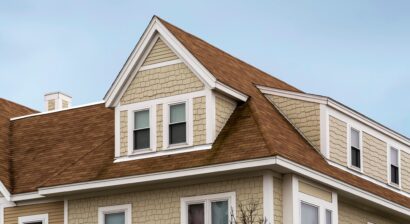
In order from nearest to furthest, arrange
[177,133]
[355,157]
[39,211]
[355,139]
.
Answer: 1. [177,133]
2. [39,211]
3. [355,157]
4. [355,139]

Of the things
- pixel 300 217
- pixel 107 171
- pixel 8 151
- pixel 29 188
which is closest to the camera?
pixel 300 217

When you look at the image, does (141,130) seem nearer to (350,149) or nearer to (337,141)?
(337,141)

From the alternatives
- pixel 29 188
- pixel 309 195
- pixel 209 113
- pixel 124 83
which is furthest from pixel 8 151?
pixel 309 195

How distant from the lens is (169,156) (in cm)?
3741

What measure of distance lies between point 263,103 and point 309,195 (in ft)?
14.6

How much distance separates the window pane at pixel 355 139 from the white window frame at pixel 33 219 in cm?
1125

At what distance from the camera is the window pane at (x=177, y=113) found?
3803 cm

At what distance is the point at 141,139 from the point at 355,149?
8.00 m

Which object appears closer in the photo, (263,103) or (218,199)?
(218,199)

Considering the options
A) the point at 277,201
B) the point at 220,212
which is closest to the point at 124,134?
the point at 220,212

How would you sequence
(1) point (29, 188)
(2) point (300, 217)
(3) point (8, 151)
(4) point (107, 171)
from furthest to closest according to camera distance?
1. (3) point (8, 151)
2. (1) point (29, 188)
3. (4) point (107, 171)
4. (2) point (300, 217)

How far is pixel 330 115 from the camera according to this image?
39469 millimetres

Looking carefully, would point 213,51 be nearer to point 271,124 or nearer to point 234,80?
point 234,80

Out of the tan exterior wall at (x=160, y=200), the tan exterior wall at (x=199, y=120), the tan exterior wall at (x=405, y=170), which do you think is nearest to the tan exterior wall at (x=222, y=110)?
the tan exterior wall at (x=199, y=120)
